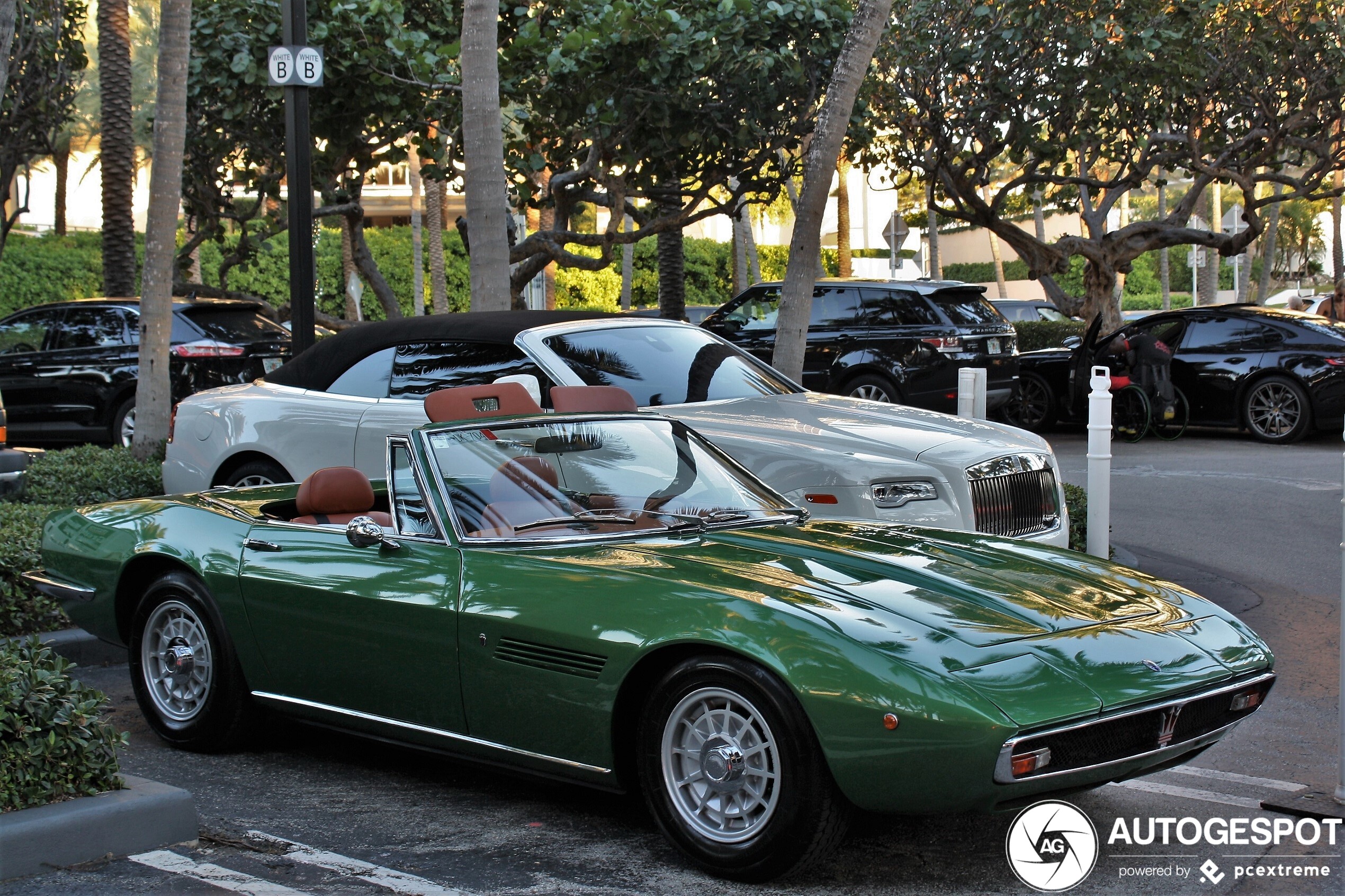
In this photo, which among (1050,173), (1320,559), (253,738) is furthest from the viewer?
(1050,173)

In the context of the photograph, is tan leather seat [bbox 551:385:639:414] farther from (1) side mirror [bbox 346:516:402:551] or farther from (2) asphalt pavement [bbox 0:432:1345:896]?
(1) side mirror [bbox 346:516:402:551]

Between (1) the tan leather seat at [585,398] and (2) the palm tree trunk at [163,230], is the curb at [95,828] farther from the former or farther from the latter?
(2) the palm tree trunk at [163,230]

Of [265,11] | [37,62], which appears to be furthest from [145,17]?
[265,11]

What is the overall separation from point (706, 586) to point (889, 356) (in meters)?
11.6

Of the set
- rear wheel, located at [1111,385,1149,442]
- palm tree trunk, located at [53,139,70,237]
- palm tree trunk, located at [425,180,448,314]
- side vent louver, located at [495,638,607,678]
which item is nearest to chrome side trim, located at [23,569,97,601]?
side vent louver, located at [495,638,607,678]

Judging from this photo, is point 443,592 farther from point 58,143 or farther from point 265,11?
point 58,143

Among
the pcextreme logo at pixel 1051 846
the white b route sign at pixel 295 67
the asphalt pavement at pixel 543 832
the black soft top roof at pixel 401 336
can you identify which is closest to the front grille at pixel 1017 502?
the asphalt pavement at pixel 543 832

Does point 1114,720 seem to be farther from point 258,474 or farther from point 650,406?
point 258,474

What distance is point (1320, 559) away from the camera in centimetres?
954

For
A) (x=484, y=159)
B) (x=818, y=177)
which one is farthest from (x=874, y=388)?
(x=484, y=159)

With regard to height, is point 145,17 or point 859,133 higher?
point 145,17

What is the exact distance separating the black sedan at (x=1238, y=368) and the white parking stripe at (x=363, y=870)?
13445 millimetres

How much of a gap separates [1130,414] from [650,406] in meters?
9.96

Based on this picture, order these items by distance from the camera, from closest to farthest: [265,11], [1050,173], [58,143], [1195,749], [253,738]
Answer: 1. [1195,749]
2. [253,738]
3. [265,11]
4. [1050,173]
5. [58,143]
